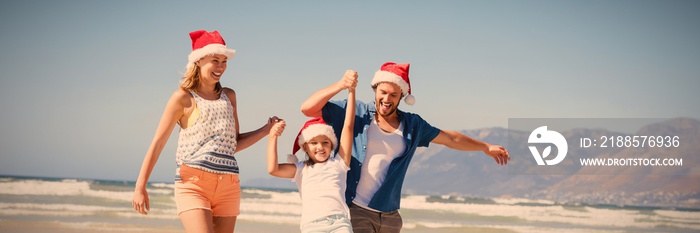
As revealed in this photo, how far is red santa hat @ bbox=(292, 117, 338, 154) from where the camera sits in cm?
402

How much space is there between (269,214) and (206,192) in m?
9.70

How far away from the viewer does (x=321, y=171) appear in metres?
3.97

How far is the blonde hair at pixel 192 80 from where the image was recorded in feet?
12.6

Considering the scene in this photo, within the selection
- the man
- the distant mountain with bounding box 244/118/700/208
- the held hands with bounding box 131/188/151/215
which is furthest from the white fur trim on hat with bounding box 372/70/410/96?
the distant mountain with bounding box 244/118/700/208

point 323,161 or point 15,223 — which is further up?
point 323,161

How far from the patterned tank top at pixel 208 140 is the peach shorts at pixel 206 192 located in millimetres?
30

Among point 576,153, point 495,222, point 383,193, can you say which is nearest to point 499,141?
point 576,153

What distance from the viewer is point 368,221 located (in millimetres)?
4090

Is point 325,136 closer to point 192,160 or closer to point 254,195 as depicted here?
point 192,160

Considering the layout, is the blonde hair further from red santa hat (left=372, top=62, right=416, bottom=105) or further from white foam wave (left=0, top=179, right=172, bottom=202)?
white foam wave (left=0, top=179, right=172, bottom=202)

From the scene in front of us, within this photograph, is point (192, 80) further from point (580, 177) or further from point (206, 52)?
point (580, 177)

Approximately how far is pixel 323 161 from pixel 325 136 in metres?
0.12

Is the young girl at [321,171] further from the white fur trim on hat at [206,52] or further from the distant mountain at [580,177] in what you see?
the distant mountain at [580,177]

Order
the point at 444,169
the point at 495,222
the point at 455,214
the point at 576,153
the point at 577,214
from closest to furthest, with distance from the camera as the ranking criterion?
the point at 495,222 → the point at 455,214 → the point at 577,214 → the point at 576,153 → the point at 444,169
